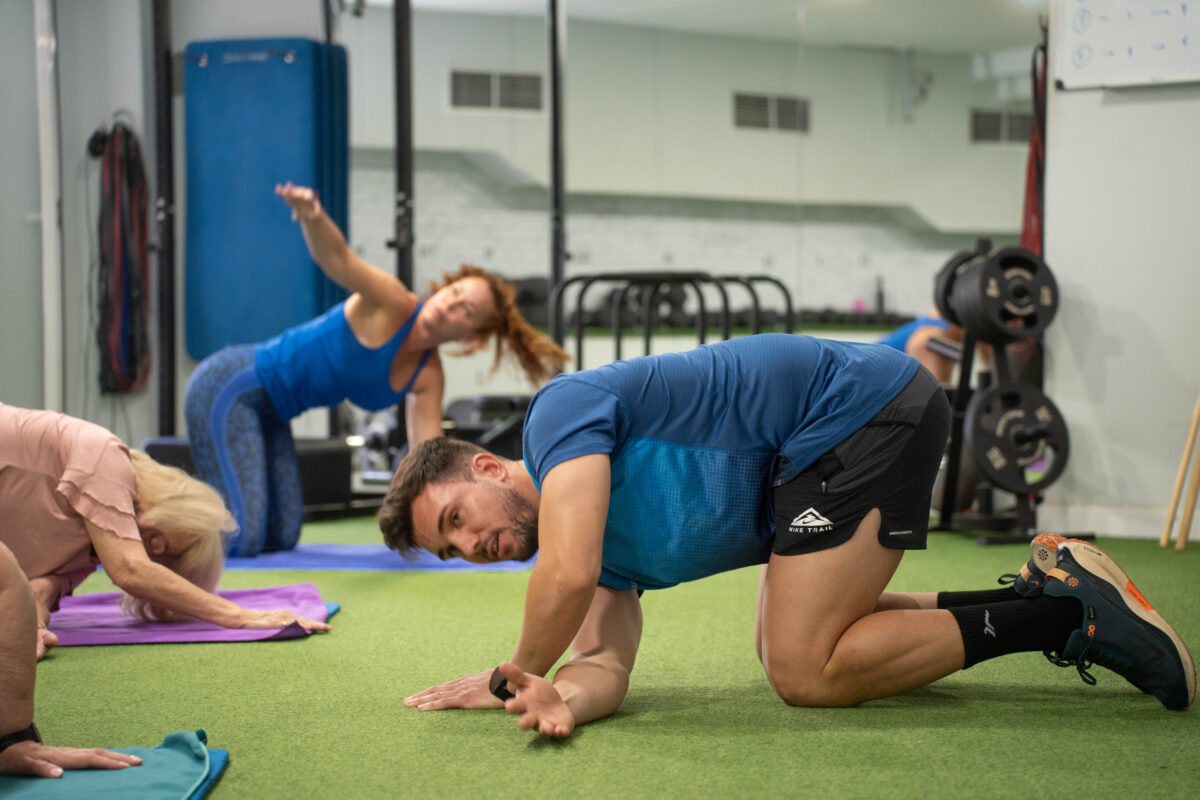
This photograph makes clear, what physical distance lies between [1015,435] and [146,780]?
3589 millimetres

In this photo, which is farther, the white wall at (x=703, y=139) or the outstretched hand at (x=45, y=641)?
the white wall at (x=703, y=139)

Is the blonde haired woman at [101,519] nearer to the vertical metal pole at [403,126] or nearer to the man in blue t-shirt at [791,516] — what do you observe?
the man in blue t-shirt at [791,516]

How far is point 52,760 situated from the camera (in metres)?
1.48

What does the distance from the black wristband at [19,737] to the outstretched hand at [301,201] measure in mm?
2192

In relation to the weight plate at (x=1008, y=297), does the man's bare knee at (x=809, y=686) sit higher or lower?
lower

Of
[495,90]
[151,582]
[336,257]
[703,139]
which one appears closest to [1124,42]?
[336,257]

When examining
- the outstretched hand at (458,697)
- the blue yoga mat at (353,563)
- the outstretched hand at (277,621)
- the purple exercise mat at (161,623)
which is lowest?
the blue yoga mat at (353,563)

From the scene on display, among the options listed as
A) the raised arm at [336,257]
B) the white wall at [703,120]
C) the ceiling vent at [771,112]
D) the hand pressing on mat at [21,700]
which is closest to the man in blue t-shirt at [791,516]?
the hand pressing on mat at [21,700]

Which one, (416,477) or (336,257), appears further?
(336,257)

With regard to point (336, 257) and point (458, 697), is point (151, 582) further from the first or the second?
point (336, 257)

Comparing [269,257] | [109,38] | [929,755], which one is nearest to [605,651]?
[929,755]

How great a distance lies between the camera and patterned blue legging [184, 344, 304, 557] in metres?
3.88

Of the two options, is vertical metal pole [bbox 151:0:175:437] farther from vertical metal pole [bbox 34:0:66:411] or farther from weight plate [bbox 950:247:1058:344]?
weight plate [bbox 950:247:1058:344]

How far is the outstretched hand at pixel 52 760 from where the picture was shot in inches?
57.3
